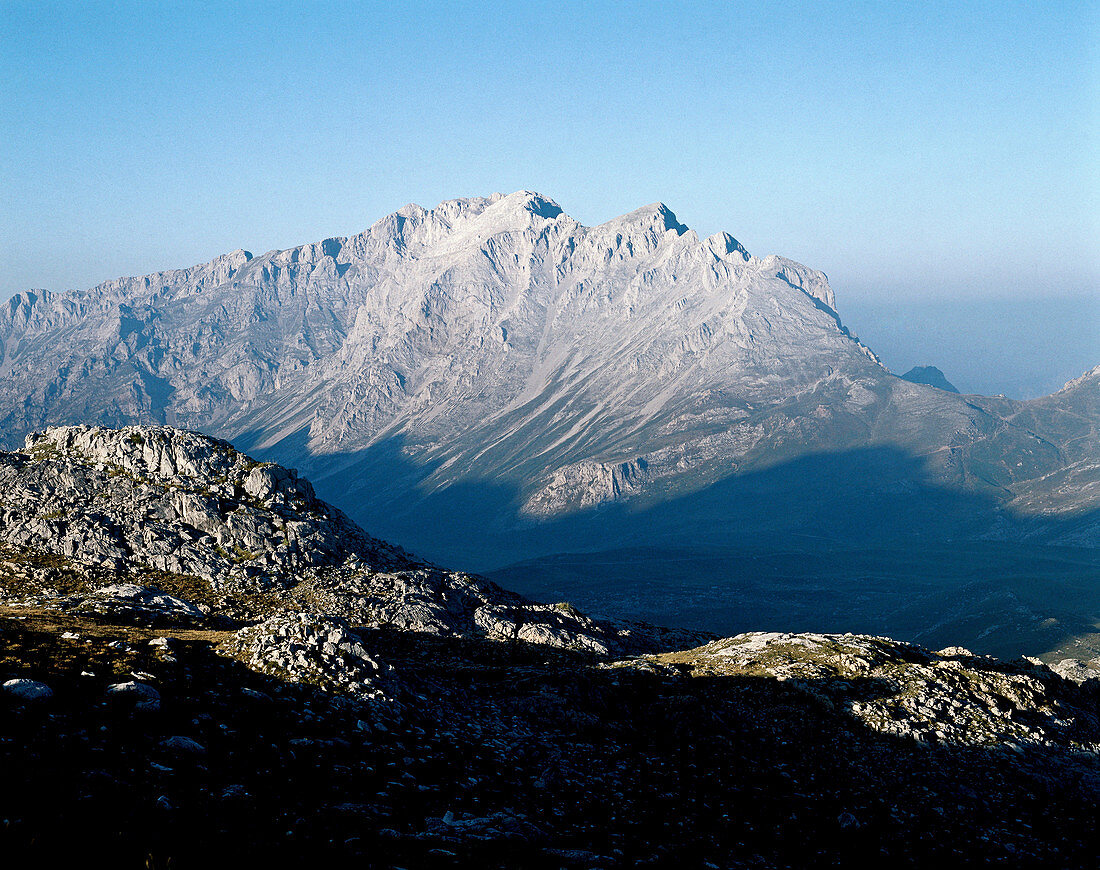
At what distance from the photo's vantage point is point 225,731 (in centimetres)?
3300

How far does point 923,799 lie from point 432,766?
32839mm

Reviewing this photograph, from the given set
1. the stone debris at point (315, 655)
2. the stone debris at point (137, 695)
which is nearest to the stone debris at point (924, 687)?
the stone debris at point (315, 655)

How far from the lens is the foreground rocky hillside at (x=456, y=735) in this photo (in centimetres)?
2616

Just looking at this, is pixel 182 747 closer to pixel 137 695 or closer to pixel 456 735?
pixel 137 695

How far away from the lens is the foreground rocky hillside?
85.8 ft

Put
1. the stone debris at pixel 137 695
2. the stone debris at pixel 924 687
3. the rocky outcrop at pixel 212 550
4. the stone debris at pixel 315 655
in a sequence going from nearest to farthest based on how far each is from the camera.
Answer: the stone debris at pixel 137 695
the stone debris at pixel 315 655
the stone debris at pixel 924 687
the rocky outcrop at pixel 212 550

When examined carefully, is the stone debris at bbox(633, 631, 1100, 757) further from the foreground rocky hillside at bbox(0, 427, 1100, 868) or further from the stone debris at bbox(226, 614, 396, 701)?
the stone debris at bbox(226, 614, 396, 701)

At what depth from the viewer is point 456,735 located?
140ft

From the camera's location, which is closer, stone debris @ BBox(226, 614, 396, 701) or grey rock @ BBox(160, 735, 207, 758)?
grey rock @ BBox(160, 735, 207, 758)

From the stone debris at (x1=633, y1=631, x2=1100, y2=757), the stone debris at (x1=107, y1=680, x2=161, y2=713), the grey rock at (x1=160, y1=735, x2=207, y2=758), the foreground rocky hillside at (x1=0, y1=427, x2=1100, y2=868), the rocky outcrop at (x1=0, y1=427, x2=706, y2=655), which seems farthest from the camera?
the rocky outcrop at (x1=0, y1=427, x2=706, y2=655)

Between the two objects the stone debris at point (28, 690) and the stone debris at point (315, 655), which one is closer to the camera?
the stone debris at point (28, 690)

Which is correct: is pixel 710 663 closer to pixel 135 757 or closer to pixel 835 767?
pixel 835 767

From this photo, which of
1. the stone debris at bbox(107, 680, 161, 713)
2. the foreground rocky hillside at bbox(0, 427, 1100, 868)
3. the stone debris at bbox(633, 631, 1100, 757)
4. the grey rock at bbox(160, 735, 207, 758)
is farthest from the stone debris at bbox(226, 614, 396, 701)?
the stone debris at bbox(633, 631, 1100, 757)

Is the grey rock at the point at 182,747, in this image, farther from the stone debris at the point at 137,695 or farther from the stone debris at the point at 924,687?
the stone debris at the point at 924,687
